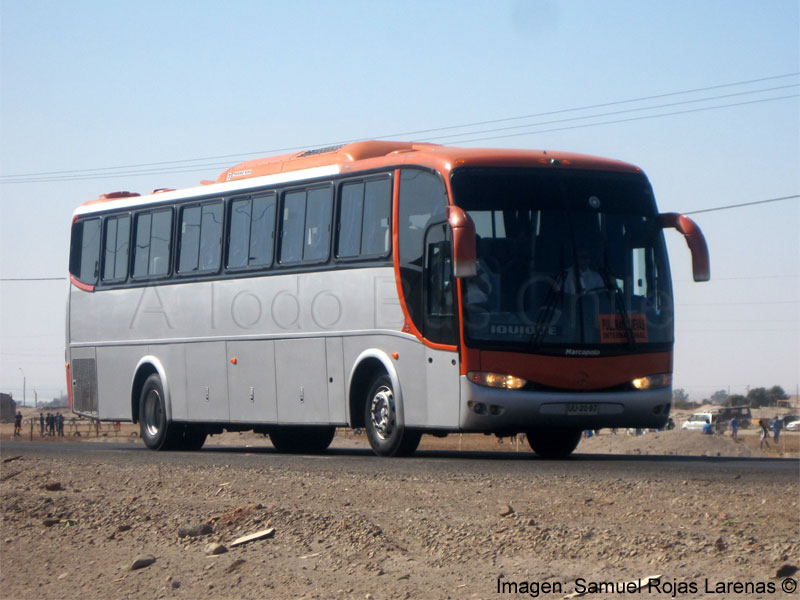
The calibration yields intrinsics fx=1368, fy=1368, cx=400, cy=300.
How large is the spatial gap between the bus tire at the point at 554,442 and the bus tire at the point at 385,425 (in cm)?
174

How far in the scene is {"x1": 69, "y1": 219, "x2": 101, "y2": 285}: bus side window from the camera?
2314 cm

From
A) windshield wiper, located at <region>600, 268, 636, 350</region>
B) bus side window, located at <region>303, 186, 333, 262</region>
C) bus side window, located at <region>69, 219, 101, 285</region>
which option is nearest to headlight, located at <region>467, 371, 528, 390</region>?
windshield wiper, located at <region>600, 268, 636, 350</region>

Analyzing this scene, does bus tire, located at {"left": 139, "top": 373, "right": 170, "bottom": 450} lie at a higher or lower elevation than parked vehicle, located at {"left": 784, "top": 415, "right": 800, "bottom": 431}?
higher

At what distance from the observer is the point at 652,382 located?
1619 centimetres

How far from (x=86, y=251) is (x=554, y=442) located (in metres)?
9.59

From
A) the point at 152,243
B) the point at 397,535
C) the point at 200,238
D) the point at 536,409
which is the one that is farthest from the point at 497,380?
the point at 152,243

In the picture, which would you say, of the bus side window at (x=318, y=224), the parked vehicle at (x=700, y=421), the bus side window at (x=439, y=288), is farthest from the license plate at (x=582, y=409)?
the parked vehicle at (x=700, y=421)

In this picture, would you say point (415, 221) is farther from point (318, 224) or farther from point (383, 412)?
point (383, 412)

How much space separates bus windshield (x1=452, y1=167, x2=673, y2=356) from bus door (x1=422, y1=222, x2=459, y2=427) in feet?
0.92

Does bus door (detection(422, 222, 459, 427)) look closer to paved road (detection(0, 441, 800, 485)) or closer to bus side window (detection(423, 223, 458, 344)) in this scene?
bus side window (detection(423, 223, 458, 344))

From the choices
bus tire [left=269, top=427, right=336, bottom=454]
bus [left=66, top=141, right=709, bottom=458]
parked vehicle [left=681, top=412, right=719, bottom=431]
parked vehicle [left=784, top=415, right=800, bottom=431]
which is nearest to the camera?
bus [left=66, top=141, right=709, bottom=458]

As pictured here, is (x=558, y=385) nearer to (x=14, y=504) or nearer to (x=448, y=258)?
(x=448, y=258)

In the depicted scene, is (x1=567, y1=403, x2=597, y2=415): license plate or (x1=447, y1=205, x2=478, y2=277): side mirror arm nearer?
(x1=447, y1=205, x2=478, y2=277): side mirror arm

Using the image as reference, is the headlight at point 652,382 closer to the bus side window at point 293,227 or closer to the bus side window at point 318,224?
the bus side window at point 318,224
